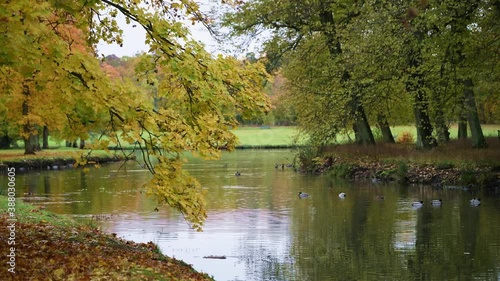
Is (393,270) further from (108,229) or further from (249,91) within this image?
(108,229)

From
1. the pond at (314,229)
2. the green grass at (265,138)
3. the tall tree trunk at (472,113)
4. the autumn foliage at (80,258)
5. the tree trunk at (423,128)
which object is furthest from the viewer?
the green grass at (265,138)

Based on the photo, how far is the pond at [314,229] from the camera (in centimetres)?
1314

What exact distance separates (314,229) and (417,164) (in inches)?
515

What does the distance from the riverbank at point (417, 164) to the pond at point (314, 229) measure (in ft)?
3.14

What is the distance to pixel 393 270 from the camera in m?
12.8

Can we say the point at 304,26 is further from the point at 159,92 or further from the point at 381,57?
the point at 159,92

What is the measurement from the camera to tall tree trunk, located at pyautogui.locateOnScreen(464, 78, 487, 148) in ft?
86.4

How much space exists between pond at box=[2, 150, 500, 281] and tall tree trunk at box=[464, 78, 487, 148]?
3.44 metres

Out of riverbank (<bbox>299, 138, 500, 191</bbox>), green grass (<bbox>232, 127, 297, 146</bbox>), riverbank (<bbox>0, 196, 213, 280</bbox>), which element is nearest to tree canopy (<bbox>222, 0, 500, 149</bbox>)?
riverbank (<bbox>299, 138, 500, 191</bbox>)

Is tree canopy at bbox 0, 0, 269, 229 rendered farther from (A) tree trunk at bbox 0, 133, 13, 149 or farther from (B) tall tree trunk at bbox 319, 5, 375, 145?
(A) tree trunk at bbox 0, 133, 13, 149

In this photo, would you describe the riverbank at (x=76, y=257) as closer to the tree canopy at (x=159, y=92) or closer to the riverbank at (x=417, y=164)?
the tree canopy at (x=159, y=92)

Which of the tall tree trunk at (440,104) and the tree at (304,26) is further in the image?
the tree at (304,26)

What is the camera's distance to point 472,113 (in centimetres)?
2727

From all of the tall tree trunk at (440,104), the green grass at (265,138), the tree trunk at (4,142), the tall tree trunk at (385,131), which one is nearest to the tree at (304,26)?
the tall tree trunk at (385,131)
